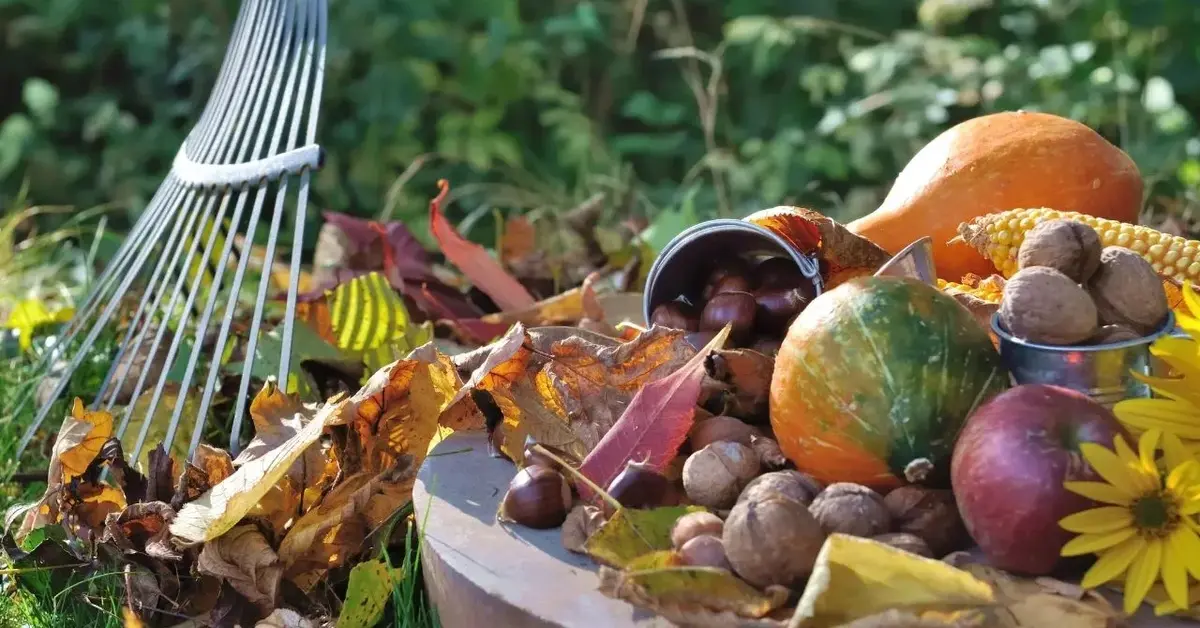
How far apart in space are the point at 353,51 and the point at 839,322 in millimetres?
2828

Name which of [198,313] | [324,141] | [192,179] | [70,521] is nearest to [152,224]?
[192,179]

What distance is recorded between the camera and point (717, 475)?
1.09 metres

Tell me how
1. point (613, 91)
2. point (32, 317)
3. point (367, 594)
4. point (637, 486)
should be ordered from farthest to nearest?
point (613, 91), point (32, 317), point (367, 594), point (637, 486)

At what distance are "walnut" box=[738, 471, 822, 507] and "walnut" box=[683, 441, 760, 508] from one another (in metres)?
0.03

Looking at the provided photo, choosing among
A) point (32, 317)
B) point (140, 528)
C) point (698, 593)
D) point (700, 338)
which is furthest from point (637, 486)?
point (32, 317)

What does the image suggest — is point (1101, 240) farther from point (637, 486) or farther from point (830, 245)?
point (637, 486)

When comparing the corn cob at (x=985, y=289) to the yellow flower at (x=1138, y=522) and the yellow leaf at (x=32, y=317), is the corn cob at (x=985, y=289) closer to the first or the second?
the yellow flower at (x=1138, y=522)

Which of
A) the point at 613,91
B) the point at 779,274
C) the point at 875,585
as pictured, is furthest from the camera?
the point at 613,91

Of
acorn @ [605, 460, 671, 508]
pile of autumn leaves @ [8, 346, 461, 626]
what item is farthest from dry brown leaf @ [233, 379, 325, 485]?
acorn @ [605, 460, 671, 508]

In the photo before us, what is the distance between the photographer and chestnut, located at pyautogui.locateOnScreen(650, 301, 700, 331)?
1.41 m

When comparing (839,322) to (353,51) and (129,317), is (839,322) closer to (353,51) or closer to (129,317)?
(129,317)

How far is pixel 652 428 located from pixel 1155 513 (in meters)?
0.45

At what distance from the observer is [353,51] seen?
359cm

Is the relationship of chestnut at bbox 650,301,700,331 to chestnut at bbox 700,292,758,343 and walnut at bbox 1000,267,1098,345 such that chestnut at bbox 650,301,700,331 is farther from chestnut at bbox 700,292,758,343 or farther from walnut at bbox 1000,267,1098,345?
walnut at bbox 1000,267,1098,345
